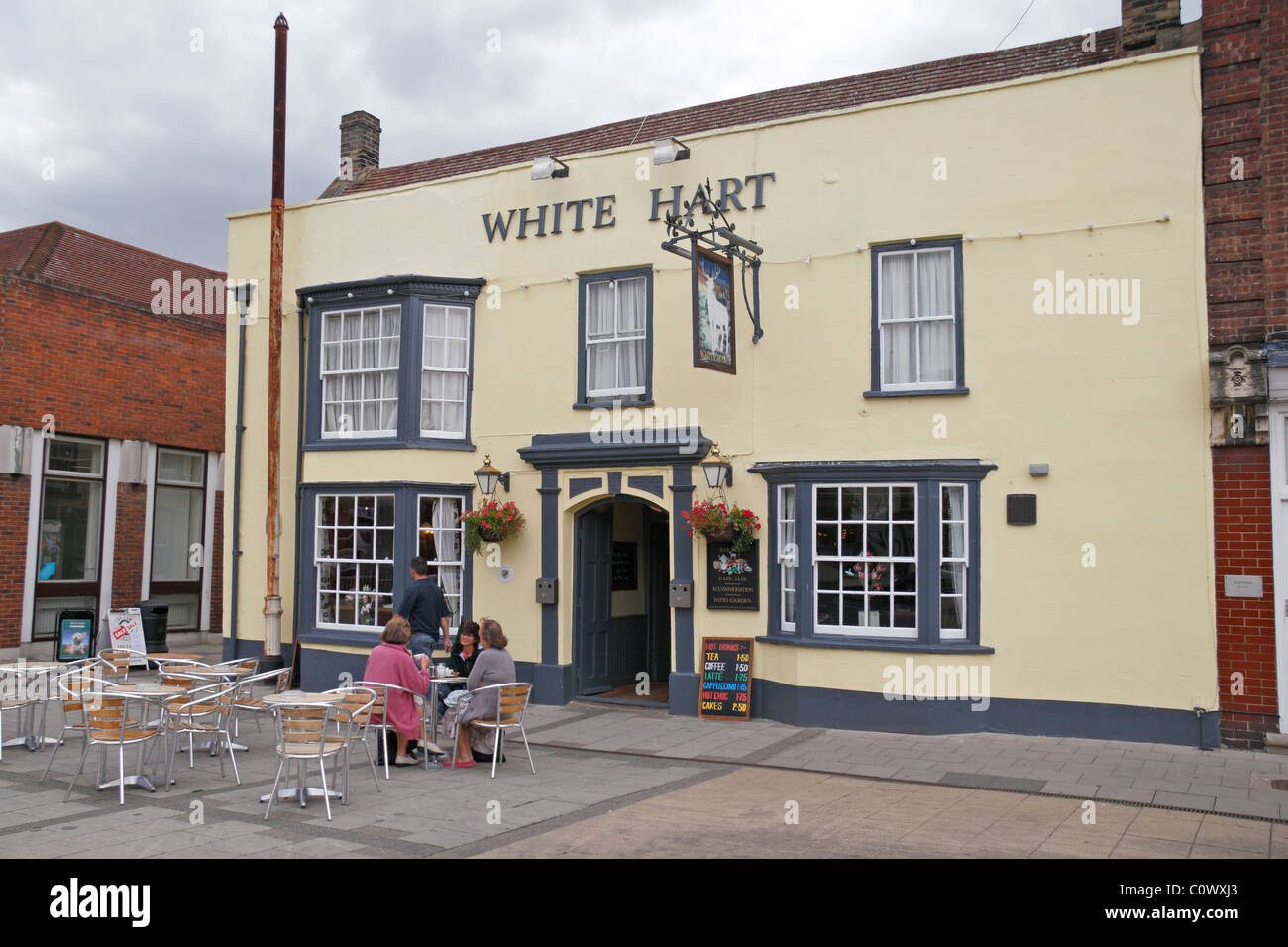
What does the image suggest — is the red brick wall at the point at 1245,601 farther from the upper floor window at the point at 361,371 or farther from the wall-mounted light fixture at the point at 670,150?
the upper floor window at the point at 361,371

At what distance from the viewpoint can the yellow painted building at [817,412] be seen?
35.8ft

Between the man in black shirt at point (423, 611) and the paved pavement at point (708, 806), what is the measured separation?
5.51 feet

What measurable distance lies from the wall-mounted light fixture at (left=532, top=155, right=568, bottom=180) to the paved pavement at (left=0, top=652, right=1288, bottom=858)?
7350 mm

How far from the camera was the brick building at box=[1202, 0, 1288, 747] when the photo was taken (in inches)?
403

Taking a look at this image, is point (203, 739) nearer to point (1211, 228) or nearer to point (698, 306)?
point (698, 306)

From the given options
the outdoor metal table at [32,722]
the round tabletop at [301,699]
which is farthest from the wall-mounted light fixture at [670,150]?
the outdoor metal table at [32,722]

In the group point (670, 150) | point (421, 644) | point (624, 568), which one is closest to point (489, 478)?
point (624, 568)

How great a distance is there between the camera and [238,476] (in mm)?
16109

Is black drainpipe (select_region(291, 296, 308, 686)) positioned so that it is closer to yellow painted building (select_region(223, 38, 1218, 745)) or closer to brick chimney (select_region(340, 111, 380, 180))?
yellow painted building (select_region(223, 38, 1218, 745))

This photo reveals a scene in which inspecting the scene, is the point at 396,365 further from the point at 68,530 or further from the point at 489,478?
the point at 68,530

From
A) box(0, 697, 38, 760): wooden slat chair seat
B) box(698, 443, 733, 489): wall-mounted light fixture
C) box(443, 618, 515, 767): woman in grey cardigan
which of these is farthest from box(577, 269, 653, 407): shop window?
box(0, 697, 38, 760): wooden slat chair seat

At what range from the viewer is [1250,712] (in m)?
10.3
